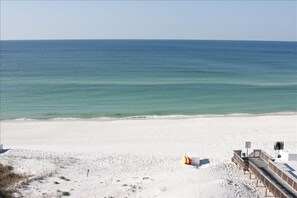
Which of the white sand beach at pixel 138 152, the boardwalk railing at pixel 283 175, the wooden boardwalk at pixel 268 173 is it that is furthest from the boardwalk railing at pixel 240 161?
the boardwalk railing at pixel 283 175

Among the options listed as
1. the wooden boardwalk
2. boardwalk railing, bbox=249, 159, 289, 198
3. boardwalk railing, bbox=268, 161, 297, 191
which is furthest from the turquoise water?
boardwalk railing, bbox=249, 159, 289, 198

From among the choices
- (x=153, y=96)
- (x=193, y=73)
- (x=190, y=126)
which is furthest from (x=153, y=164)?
(x=193, y=73)

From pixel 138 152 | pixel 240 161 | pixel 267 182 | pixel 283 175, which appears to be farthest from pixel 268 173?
pixel 138 152

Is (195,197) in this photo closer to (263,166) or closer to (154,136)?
(263,166)

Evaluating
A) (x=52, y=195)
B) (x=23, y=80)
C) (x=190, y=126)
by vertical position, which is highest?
(x=23, y=80)

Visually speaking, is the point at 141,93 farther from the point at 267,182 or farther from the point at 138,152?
the point at 267,182
